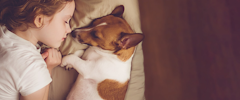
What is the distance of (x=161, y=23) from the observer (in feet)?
5.87

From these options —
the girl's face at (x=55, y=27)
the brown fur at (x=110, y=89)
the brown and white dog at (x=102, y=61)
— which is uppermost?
the girl's face at (x=55, y=27)

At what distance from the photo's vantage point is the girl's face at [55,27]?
52.1 inches

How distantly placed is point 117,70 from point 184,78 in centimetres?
62

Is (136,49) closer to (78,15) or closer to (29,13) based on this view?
(78,15)

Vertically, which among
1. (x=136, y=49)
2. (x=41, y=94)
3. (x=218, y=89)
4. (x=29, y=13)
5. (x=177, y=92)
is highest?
(x=29, y=13)

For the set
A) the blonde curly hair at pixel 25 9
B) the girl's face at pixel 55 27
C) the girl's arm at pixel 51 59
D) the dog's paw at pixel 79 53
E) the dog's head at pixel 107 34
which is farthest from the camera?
the dog's paw at pixel 79 53

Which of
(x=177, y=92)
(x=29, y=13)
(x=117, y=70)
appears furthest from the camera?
(x=177, y=92)

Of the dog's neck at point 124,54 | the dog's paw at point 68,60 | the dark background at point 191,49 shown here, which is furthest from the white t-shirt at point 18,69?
the dark background at point 191,49

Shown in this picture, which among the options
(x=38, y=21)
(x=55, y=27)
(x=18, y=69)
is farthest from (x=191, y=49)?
(x=18, y=69)

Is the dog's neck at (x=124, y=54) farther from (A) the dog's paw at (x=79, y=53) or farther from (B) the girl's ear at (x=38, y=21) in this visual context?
(B) the girl's ear at (x=38, y=21)

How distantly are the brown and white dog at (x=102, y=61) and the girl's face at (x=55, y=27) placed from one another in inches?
8.6

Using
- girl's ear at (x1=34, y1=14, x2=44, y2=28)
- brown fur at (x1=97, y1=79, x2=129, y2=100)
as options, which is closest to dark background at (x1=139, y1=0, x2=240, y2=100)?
brown fur at (x1=97, y1=79, x2=129, y2=100)

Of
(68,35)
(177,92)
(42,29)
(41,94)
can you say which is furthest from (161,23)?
(41,94)

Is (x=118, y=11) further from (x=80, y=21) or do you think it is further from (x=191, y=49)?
(x=191, y=49)
